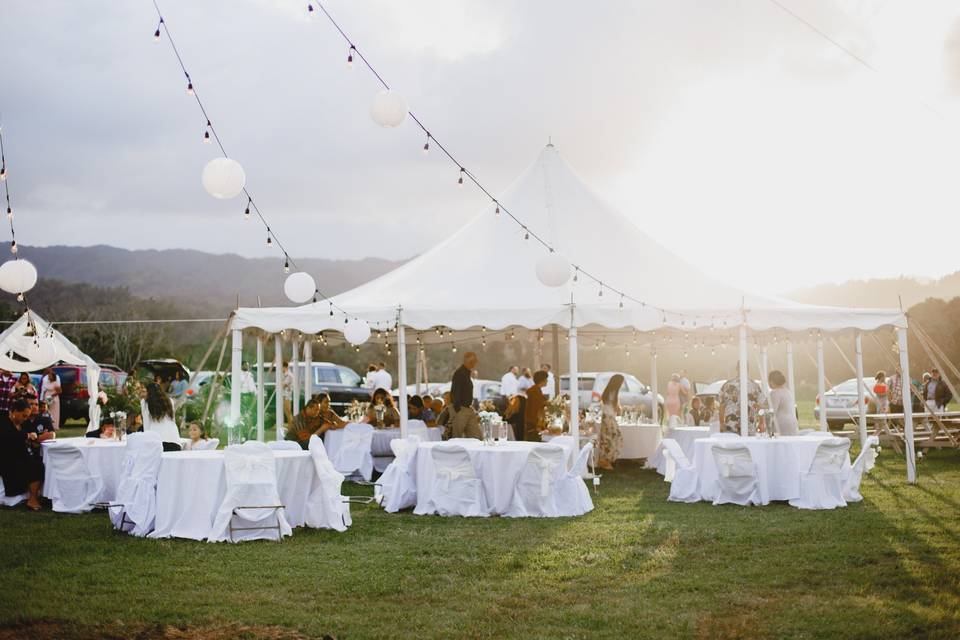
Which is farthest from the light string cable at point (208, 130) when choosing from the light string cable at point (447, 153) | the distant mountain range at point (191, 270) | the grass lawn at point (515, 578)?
the distant mountain range at point (191, 270)

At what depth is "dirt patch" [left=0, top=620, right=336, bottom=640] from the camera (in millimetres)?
4980

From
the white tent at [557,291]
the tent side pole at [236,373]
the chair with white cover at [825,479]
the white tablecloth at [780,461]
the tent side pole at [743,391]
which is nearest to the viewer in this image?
the chair with white cover at [825,479]

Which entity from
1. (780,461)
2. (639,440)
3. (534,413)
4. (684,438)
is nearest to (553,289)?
(534,413)

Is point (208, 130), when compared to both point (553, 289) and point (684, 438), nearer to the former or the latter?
point (553, 289)

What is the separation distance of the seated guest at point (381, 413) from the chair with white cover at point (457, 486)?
3.72 m

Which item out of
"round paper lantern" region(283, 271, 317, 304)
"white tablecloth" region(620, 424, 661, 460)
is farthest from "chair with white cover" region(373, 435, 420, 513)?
"white tablecloth" region(620, 424, 661, 460)

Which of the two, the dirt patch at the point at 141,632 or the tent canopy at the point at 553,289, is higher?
the tent canopy at the point at 553,289

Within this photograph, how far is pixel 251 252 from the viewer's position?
88.7m

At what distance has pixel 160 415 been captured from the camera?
949 centimetres

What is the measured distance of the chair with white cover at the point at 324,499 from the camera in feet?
28.3

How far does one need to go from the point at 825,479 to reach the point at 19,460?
346 inches

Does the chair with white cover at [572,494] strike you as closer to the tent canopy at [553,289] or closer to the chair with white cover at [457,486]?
the chair with white cover at [457,486]

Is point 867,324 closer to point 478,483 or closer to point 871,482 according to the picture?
point 871,482

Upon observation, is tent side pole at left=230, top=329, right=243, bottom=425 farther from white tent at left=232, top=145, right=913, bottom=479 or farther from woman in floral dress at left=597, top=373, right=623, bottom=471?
woman in floral dress at left=597, top=373, right=623, bottom=471
